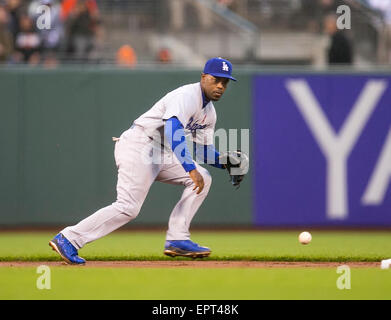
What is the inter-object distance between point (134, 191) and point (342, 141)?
5519 millimetres

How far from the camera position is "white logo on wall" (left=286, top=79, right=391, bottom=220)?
1271 centimetres

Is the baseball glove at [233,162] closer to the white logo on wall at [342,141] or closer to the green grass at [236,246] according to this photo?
the green grass at [236,246]

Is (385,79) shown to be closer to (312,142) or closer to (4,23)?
(312,142)

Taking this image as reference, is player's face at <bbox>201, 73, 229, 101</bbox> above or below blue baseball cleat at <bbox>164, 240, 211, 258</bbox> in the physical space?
above

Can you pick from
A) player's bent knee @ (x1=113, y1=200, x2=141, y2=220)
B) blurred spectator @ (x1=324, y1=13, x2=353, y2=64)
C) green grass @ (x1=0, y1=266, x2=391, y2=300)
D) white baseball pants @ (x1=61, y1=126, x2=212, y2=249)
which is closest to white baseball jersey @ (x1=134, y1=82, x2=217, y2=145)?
white baseball pants @ (x1=61, y1=126, x2=212, y2=249)

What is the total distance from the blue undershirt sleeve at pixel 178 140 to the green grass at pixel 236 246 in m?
1.38

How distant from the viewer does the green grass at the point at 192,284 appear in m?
6.09

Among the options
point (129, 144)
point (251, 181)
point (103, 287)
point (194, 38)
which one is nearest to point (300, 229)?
point (251, 181)

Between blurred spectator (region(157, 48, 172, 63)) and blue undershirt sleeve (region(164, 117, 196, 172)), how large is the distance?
6916mm

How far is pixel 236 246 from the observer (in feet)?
33.6

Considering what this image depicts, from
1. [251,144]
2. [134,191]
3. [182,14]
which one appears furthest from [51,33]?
[134,191]

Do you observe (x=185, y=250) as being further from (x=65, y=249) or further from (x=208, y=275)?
(x=208, y=275)

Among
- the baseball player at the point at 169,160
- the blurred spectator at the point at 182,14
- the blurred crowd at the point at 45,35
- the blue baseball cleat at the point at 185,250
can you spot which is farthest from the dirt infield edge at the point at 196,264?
the blurred spectator at the point at 182,14

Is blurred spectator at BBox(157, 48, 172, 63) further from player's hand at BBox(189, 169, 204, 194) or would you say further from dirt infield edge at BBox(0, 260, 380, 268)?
player's hand at BBox(189, 169, 204, 194)
